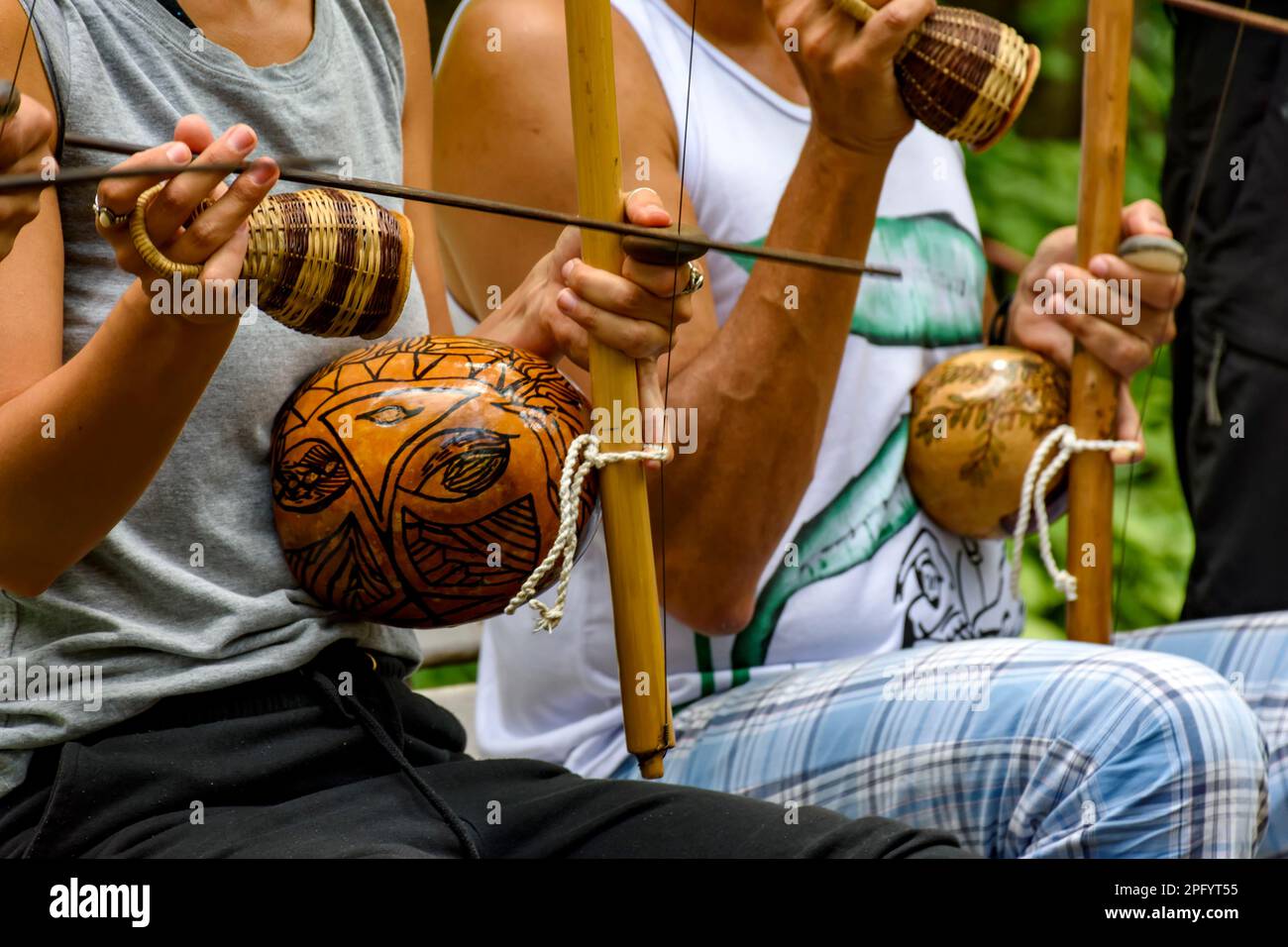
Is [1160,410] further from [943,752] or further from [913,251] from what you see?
[943,752]

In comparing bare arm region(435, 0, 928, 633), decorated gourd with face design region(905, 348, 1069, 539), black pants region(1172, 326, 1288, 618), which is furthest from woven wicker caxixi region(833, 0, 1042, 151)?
black pants region(1172, 326, 1288, 618)

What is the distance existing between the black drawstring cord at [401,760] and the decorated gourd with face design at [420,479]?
0.05 metres

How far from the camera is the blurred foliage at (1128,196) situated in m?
1.35

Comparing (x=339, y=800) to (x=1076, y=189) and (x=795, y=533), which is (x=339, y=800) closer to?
(x=795, y=533)

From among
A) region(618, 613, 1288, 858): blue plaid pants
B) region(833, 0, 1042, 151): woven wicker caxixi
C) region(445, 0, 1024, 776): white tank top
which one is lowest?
region(618, 613, 1288, 858): blue plaid pants

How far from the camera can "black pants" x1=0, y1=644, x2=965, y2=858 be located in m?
0.86

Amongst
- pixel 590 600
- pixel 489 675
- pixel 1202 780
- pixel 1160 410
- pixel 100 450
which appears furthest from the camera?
pixel 1160 410

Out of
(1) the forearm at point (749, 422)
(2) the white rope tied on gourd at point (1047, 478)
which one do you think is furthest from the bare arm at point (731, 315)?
(2) the white rope tied on gourd at point (1047, 478)

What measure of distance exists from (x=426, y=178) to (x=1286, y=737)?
2.98 feet

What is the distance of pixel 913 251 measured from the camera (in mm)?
1448

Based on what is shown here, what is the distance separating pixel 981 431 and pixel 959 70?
0.38 m

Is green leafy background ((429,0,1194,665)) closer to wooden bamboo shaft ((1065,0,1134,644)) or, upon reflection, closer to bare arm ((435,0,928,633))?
wooden bamboo shaft ((1065,0,1134,644))

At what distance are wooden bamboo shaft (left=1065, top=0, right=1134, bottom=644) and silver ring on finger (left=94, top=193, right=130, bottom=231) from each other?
0.89 meters
